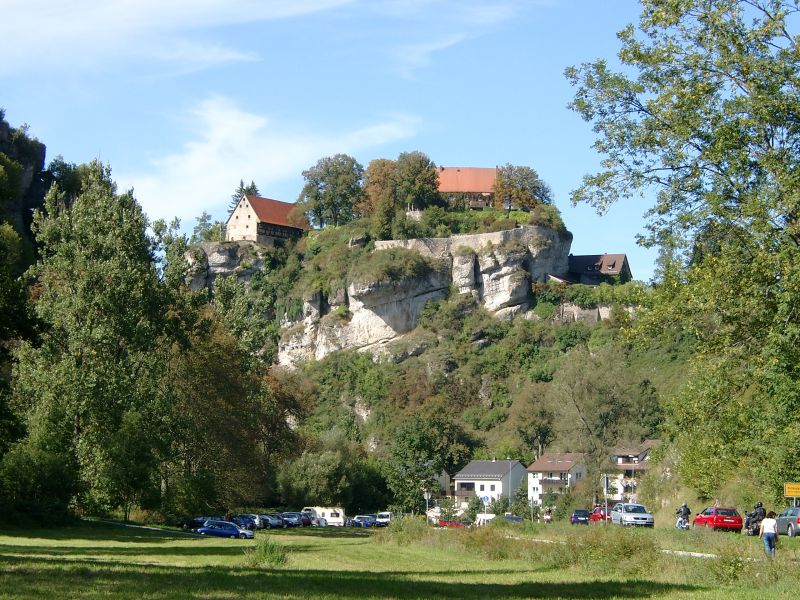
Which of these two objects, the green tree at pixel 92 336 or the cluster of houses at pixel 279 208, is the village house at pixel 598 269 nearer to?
the cluster of houses at pixel 279 208

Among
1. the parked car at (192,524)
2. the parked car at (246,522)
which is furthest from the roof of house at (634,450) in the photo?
the parked car at (192,524)

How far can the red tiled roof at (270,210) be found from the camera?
5753 inches

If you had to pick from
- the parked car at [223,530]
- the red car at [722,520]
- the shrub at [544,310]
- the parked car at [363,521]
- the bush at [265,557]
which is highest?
the shrub at [544,310]

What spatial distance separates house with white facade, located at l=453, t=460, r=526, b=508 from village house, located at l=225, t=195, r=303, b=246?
56921 mm

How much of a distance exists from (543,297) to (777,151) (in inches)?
4121

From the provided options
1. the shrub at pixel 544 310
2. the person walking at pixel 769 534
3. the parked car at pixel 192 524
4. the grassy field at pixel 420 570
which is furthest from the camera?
the shrub at pixel 544 310

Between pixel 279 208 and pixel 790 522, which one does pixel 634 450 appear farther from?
pixel 279 208

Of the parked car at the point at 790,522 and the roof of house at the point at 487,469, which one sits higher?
the parked car at the point at 790,522

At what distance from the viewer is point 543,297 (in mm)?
124562

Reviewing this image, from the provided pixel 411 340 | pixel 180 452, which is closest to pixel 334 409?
pixel 411 340

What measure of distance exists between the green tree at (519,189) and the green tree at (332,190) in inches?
855

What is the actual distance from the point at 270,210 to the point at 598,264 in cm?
5140

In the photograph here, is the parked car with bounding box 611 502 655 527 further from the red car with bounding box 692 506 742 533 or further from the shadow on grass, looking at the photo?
the shadow on grass

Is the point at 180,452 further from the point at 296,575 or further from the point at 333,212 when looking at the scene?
the point at 333,212
